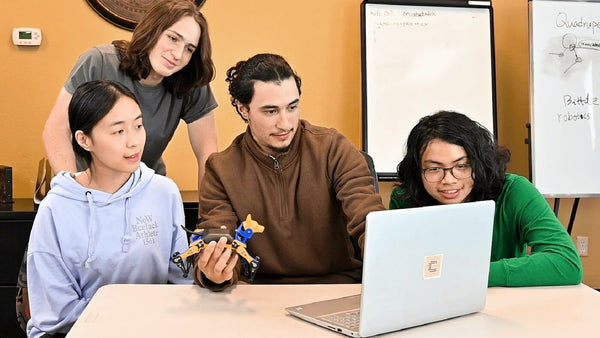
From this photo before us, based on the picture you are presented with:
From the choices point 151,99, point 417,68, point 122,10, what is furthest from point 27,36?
point 417,68

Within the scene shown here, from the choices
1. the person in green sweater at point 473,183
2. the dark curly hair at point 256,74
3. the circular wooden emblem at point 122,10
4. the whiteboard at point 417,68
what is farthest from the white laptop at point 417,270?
the circular wooden emblem at point 122,10

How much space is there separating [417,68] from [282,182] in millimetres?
1889

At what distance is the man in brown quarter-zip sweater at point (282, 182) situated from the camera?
1.95 meters

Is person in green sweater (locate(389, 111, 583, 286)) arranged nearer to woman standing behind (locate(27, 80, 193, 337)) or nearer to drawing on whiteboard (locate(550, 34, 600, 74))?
woman standing behind (locate(27, 80, 193, 337))

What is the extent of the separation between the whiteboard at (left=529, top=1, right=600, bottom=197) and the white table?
2.02 metres

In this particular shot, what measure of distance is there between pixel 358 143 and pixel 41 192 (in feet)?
5.11

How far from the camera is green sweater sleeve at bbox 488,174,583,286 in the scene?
1702 mm

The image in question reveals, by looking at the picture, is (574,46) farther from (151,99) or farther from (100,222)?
(100,222)

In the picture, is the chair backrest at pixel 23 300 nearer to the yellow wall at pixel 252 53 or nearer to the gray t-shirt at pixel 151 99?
the gray t-shirt at pixel 151 99

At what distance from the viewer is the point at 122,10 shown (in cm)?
352

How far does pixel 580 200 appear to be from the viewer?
13.2ft

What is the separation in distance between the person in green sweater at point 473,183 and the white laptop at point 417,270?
0.45 m

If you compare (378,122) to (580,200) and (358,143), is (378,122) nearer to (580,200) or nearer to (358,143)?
(358,143)

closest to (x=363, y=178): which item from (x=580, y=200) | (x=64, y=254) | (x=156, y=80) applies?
(x=64, y=254)
